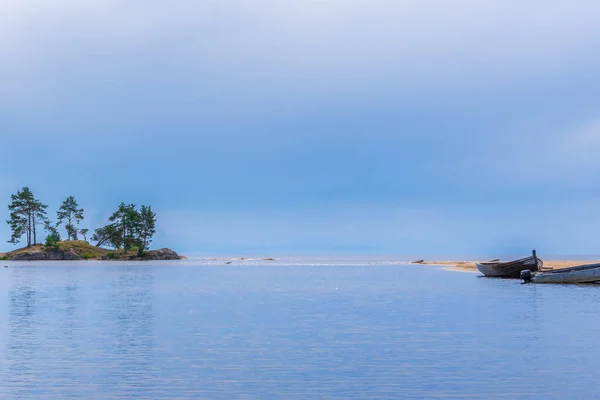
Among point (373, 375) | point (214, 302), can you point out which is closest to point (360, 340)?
point (373, 375)

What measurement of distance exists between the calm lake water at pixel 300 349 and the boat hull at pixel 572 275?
750 inches

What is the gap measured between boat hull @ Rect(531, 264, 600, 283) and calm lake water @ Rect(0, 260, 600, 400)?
19052mm

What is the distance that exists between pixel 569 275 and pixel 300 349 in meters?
55.3

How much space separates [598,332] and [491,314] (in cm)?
1015

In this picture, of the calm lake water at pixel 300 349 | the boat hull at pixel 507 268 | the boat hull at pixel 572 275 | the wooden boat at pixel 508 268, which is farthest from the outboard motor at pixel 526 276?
the calm lake water at pixel 300 349

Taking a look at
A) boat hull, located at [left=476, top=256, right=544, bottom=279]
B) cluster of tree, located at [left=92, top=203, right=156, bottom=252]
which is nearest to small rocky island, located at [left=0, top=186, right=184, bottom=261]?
cluster of tree, located at [left=92, top=203, right=156, bottom=252]

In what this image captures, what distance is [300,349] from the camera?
98.8 feet

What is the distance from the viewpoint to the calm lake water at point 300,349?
21922 millimetres

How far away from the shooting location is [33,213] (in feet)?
620

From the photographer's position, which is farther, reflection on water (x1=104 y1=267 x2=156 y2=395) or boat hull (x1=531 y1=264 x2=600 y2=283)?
boat hull (x1=531 y1=264 x2=600 y2=283)

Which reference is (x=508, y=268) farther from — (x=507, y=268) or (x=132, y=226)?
(x=132, y=226)

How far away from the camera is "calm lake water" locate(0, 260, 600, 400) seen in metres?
21.9

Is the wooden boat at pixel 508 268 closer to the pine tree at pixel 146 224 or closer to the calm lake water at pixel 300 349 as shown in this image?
the calm lake water at pixel 300 349

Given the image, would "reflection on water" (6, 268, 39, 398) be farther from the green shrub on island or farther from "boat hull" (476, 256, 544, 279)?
the green shrub on island
